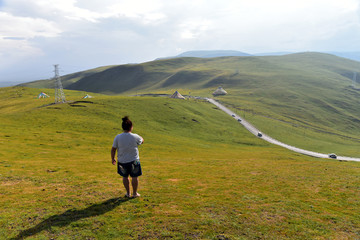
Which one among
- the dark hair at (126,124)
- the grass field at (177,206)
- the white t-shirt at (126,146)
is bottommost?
the grass field at (177,206)

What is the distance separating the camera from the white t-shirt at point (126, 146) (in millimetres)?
12117

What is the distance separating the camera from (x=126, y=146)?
12117 mm

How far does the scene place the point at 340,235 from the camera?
1028 cm

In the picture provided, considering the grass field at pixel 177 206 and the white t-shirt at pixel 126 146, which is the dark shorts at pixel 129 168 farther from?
the grass field at pixel 177 206

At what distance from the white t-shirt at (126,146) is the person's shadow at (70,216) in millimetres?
2739

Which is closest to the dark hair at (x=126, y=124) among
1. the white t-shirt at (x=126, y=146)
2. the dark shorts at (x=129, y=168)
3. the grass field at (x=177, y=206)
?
the white t-shirt at (x=126, y=146)

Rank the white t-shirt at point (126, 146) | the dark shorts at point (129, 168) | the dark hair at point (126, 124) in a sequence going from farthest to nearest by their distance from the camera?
the dark shorts at point (129, 168) → the white t-shirt at point (126, 146) → the dark hair at point (126, 124)

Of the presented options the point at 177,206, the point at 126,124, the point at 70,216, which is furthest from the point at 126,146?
the point at 177,206

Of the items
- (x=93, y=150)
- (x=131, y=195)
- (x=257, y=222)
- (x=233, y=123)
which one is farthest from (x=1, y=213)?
(x=233, y=123)

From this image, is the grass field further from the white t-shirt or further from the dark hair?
the dark hair

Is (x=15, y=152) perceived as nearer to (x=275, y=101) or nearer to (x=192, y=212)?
(x=192, y=212)

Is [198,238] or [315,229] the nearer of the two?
[198,238]

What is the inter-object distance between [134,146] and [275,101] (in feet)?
662

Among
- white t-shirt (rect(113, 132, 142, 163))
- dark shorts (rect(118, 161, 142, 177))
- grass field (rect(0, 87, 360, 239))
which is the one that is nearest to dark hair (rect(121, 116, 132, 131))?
white t-shirt (rect(113, 132, 142, 163))
